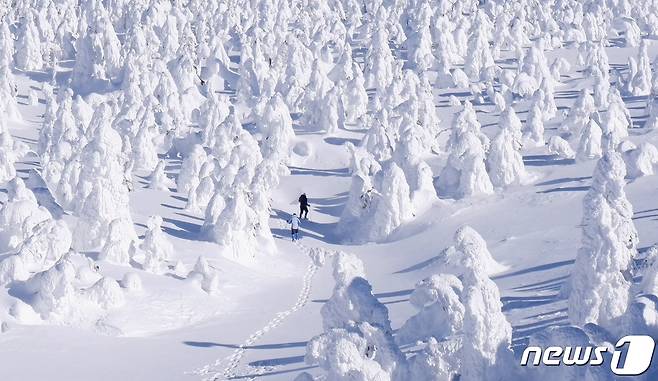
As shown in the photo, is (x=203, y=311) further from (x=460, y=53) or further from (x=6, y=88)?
(x=460, y=53)

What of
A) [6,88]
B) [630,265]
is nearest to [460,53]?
[6,88]

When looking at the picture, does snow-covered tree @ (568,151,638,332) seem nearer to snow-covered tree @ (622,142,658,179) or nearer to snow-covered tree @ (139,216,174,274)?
snow-covered tree @ (139,216,174,274)

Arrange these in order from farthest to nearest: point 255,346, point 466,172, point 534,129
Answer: point 534,129
point 466,172
point 255,346

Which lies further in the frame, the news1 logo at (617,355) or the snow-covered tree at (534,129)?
the snow-covered tree at (534,129)

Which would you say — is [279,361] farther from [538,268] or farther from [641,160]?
[641,160]

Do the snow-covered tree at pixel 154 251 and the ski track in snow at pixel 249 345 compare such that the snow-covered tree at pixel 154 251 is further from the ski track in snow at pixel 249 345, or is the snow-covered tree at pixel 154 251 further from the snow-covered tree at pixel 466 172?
the snow-covered tree at pixel 466 172

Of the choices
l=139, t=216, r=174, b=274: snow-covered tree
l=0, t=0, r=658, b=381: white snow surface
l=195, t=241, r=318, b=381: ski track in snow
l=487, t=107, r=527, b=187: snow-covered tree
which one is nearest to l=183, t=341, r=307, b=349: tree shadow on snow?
l=0, t=0, r=658, b=381: white snow surface

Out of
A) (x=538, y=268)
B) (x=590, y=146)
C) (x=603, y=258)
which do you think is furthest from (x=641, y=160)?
(x=603, y=258)

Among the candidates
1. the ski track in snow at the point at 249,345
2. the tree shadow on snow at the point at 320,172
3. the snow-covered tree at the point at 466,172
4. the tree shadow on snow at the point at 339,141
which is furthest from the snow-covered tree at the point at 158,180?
the ski track in snow at the point at 249,345
